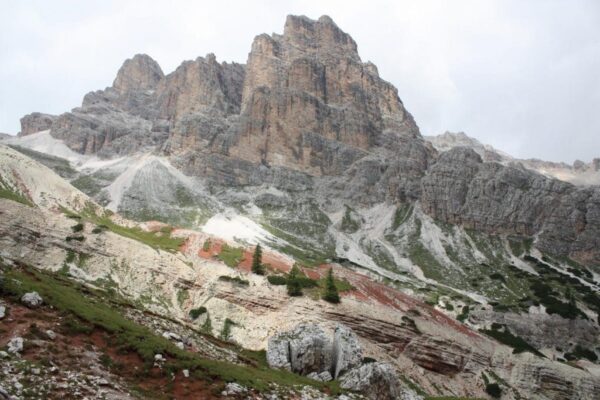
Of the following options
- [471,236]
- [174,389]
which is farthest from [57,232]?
[471,236]

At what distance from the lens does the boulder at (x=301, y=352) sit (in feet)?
127

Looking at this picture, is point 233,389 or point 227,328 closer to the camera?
point 233,389

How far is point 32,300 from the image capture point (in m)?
26.5

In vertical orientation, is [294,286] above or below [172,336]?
above

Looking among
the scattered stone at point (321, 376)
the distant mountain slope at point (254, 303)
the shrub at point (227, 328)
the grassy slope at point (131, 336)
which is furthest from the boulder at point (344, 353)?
the shrub at point (227, 328)

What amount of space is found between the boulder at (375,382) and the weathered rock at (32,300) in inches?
765

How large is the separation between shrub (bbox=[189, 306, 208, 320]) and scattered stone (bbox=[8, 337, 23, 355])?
3594cm

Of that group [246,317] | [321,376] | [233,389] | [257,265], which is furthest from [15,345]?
[257,265]

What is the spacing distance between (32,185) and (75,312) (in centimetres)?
7497

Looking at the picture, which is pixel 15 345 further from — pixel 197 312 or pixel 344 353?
pixel 197 312

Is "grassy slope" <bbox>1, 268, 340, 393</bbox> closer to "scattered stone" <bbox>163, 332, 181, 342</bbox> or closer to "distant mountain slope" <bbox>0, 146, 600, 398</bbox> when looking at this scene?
"scattered stone" <bbox>163, 332, 181, 342</bbox>

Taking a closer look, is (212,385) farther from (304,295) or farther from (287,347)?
(304,295)

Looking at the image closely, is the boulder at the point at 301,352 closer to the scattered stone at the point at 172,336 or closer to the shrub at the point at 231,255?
the scattered stone at the point at 172,336

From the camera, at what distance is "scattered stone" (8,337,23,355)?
21.5 m
